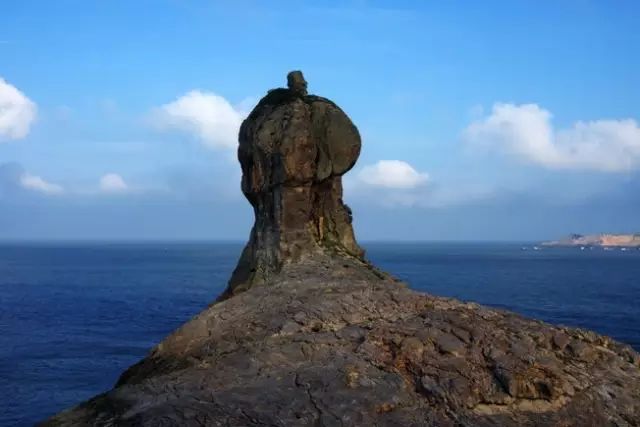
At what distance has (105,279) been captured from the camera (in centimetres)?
12938

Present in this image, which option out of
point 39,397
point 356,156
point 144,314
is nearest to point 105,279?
point 144,314

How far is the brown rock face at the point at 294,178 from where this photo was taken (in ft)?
86.4

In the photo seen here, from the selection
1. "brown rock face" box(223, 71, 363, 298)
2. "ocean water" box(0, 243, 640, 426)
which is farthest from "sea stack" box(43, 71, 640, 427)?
"ocean water" box(0, 243, 640, 426)

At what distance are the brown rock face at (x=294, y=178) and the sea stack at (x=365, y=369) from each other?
566 centimetres

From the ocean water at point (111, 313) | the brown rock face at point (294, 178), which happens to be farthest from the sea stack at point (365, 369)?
the ocean water at point (111, 313)

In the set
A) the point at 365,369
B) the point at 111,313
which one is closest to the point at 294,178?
the point at 365,369

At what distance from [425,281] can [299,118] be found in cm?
9826

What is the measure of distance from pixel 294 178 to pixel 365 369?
42.2 ft

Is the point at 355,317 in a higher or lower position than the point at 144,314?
higher

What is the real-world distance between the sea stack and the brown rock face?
5663mm

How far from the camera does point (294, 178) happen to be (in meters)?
26.4

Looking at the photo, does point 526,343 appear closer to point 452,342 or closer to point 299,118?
point 452,342

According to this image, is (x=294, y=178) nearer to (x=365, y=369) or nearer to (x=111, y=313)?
(x=365, y=369)

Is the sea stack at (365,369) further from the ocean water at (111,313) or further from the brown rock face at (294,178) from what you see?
the ocean water at (111,313)
